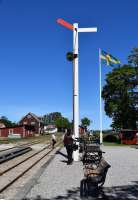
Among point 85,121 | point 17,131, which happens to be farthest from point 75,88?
point 85,121

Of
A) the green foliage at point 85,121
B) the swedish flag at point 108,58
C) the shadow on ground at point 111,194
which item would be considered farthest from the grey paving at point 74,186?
the green foliage at point 85,121

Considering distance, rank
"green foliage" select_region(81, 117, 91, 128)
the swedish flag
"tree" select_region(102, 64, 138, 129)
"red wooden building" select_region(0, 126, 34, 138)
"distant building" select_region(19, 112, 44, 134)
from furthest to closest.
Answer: "distant building" select_region(19, 112, 44, 134) < "green foliage" select_region(81, 117, 91, 128) < "red wooden building" select_region(0, 126, 34, 138) < "tree" select_region(102, 64, 138, 129) < the swedish flag

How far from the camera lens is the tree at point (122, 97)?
Result: 229 feet

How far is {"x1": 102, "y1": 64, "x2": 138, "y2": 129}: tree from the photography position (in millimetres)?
69812

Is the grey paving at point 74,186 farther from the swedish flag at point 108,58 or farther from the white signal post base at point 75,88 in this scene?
the swedish flag at point 108,58

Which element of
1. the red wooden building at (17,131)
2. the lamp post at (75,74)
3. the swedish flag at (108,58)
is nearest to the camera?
the lamp post at (75,74)

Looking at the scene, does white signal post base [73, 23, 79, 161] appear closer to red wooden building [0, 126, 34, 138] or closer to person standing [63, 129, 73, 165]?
person standing [63, 129, 73, 165]

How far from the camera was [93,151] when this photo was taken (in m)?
23.8

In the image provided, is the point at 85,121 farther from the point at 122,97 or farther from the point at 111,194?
the point at 111,194

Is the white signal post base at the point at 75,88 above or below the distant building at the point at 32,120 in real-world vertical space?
below

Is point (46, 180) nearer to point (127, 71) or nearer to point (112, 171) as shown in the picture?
point (112, 171)

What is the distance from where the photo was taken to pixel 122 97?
234 feet

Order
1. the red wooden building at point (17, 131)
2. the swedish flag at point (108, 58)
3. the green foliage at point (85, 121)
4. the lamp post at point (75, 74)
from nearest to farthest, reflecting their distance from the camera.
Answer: the lamp post at point (75, 74) → the swedish flag at point (108, 58) → the red wooden building at point (17, 131) → the green foliage at point (85, 121)

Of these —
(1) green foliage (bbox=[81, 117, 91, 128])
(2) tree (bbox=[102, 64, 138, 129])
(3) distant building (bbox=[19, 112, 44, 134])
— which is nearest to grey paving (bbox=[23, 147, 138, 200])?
(2) tree (bbox=[102, 64, 138, 129])
